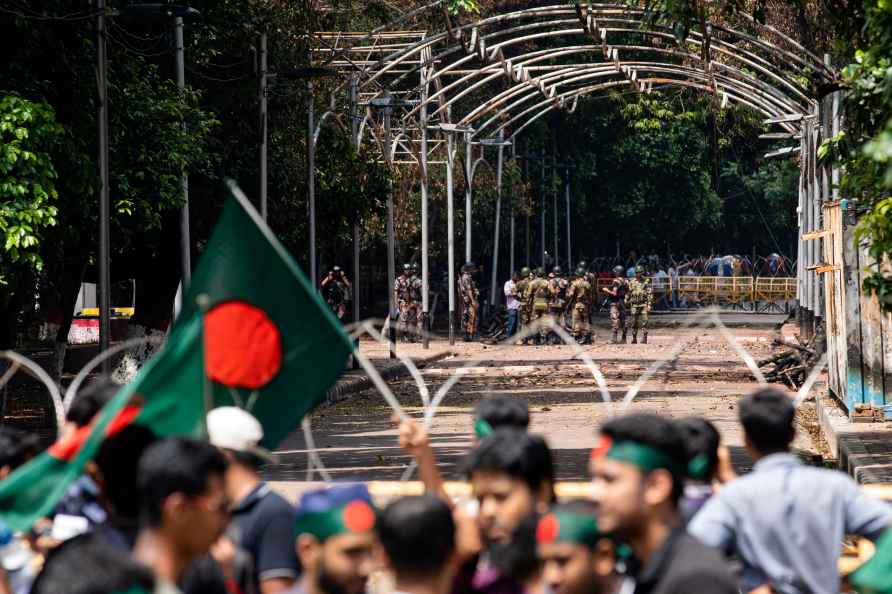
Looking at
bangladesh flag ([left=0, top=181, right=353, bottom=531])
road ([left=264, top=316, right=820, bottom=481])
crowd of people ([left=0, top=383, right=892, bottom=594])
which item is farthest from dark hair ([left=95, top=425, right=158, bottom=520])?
road ([left=264, top=316, right=820, bottom=481])

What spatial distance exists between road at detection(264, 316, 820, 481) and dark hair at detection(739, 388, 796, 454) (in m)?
1.96

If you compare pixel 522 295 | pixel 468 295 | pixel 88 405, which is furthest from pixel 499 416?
pixel 468 295

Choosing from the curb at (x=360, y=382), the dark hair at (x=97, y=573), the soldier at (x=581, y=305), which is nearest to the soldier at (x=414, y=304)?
the soldier at (x=581, y=305)

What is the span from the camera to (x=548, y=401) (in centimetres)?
2377

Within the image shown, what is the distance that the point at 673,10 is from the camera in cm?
1224

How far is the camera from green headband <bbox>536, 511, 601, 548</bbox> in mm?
4152

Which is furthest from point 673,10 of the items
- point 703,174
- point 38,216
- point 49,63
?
point 703,174

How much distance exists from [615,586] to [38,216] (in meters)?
11.1

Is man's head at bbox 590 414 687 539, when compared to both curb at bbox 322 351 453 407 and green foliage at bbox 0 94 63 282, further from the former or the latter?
curb at bbox 322 351 453 407

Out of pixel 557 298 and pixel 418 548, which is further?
pixel 557 298

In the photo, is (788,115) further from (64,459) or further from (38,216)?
(64,459)

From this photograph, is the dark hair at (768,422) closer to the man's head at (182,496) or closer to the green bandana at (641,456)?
the green bandana at (641,456)

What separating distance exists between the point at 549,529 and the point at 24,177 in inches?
469

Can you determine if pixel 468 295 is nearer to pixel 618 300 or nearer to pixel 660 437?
pixel 618 300
